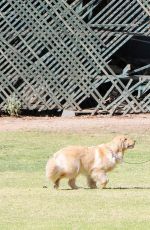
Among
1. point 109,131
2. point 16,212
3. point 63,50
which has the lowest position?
point 109,131

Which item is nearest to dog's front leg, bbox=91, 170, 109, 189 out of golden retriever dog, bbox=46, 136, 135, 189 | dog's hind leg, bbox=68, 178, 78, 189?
golden retriever dog, bbox=46, 136, 135, 189

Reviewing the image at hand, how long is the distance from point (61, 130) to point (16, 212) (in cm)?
1019

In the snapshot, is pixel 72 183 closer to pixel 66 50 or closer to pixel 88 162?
pixel 88 162

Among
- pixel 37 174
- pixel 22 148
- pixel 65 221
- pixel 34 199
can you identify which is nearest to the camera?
pixel 65 221

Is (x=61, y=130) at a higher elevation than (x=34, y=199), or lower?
lower

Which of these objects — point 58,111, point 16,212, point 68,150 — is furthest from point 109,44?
point 16,212

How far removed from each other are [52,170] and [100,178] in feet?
2.28

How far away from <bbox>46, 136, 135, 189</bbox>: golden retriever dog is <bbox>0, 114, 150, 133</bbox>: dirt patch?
25.2 ft

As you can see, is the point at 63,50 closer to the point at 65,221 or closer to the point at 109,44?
the point at 109,44

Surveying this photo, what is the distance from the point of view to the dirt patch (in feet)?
65.3

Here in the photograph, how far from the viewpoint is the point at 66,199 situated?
10.5 meters

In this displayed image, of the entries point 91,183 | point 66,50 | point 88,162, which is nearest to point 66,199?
point 88,162

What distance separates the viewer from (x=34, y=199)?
Answer: 1048cm

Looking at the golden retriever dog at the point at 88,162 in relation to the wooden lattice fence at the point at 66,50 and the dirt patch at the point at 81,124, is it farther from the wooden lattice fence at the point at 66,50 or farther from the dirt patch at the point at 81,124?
the wooden lattice fence at the point at 66,50
